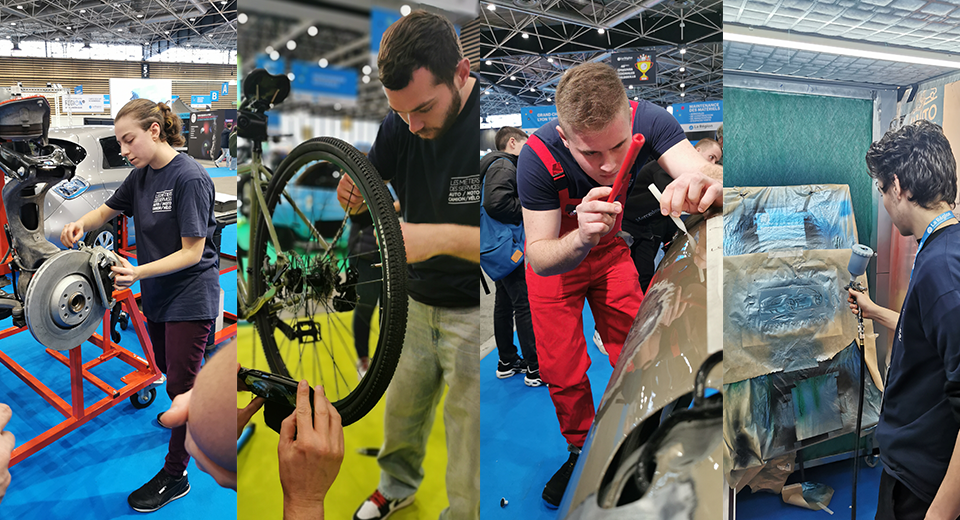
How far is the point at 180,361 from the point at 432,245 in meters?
1.50

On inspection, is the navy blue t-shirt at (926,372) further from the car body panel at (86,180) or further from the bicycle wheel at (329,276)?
the car body panel at (86,180)

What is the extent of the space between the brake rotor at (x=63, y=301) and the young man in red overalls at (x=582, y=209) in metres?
1.59

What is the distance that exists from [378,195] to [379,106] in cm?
10

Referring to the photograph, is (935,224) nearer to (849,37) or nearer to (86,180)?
(849,37)

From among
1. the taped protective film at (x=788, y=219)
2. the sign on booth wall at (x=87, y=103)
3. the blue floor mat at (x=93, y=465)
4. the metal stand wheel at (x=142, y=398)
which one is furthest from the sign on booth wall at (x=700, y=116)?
the sign on booth wall at (x=87, y=103)

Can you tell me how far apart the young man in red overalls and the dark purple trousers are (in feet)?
4.05

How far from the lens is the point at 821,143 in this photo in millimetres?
894

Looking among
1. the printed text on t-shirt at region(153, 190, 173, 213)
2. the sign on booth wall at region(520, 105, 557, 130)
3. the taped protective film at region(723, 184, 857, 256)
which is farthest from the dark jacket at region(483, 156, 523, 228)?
the printed text on t-shirt at region(153, 190, 173, 213)

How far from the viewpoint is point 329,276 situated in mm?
576

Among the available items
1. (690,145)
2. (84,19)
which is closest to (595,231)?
(690,145)

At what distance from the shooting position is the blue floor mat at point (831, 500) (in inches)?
42.8

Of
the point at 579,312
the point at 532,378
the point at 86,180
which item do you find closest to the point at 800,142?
the point at 579,312

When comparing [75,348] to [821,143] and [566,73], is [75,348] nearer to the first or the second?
[566,73]

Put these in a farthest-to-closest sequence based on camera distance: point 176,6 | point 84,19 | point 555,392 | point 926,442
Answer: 1. point 84,19
2. point 176,6
3. point 555,392
4. point 926,442
